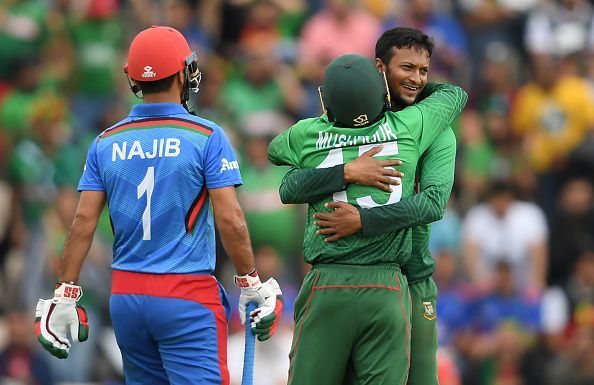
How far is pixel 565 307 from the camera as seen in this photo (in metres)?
14.8

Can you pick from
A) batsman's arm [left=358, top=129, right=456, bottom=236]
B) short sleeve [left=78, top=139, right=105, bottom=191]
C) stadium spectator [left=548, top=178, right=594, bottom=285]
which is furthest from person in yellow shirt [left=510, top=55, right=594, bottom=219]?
short sleeve [left=78, top=139, right=105, bottom=191]

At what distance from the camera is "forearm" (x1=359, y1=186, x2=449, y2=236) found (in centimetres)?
734

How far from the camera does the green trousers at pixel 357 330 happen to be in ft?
24.2

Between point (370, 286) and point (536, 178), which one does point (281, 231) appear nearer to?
point (536, 178)

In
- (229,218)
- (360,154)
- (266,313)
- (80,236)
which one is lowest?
(266,313)

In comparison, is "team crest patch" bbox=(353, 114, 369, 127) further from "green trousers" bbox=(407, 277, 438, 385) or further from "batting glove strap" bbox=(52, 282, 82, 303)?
"batting glove strap" bbox=(52, 282, 82, 303)

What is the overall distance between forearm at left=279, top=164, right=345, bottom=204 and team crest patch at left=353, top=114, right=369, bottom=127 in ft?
0.81

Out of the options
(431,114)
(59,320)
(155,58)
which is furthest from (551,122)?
(59,320)

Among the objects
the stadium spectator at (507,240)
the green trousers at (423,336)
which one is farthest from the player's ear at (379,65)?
the stadium spectator at (507,240)

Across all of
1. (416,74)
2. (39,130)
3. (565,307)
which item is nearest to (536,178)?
(565,307)

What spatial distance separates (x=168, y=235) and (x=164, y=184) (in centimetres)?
29

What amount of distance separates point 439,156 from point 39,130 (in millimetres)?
7581

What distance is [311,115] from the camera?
15.1 metres

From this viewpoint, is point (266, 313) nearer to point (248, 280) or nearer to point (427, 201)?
point (248, 280)
